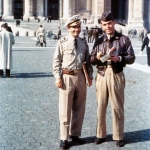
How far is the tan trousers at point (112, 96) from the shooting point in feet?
20.2

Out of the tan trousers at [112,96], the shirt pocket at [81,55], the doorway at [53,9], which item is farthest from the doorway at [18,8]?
the tan trousers at [112,96]

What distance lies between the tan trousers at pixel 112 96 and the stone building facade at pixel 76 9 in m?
53.8

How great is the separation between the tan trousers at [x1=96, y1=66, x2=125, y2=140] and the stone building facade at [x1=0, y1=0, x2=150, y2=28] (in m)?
53.8

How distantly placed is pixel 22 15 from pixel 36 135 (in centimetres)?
6132

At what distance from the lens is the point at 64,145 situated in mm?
6082

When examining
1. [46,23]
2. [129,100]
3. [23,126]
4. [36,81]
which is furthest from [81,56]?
[46,23]

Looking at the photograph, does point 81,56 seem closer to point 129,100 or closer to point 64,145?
point 64,145

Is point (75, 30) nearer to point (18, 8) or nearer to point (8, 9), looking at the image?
point (8, 9)

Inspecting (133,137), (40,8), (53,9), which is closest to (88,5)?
(53,9)

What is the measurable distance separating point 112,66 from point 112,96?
43 centimetres

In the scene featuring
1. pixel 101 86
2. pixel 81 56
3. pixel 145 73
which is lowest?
pixel 145 73

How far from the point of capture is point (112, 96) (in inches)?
244

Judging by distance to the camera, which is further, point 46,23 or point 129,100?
point 46,23

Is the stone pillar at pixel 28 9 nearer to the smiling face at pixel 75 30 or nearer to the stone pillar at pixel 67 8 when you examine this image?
the stone pillar at pixel 67 8
